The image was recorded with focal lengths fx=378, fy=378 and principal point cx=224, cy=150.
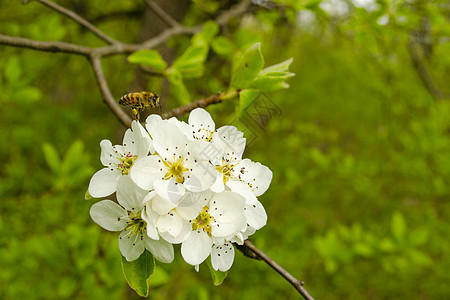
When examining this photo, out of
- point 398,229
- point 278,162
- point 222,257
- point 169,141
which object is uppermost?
point 169,141

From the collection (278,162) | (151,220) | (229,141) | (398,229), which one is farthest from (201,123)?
(278,162)

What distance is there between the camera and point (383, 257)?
2609 millimetres

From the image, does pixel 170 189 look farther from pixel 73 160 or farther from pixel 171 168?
pixel 73 160

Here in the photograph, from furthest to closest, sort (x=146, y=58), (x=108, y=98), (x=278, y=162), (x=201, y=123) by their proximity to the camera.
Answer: (x=278, y=162) → (x=146, y=58) → (x=108, y=98) → (x=201, y=123)

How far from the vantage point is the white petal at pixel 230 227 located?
0.85 metres

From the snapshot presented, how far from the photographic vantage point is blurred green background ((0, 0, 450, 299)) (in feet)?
6.44

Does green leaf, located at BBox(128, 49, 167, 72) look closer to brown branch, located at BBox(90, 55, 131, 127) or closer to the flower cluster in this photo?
brown branch, located at BBox(90, 55, 131, 127)

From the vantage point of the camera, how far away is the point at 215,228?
0.88m

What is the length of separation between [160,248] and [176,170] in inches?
7.2

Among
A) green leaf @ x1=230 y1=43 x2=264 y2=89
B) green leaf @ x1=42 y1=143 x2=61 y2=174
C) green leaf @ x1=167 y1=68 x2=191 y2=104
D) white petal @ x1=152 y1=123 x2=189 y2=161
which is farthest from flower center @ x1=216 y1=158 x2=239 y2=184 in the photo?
green leaf @ x1=42 y1=143 x2=61 y2=174

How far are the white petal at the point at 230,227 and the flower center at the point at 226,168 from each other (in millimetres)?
119

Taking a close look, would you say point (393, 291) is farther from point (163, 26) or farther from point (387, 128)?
point (163, 26)

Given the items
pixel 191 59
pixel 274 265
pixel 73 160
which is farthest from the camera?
pixel 73 160

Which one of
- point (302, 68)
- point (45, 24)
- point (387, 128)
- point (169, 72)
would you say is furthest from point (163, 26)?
point (302, 68)
